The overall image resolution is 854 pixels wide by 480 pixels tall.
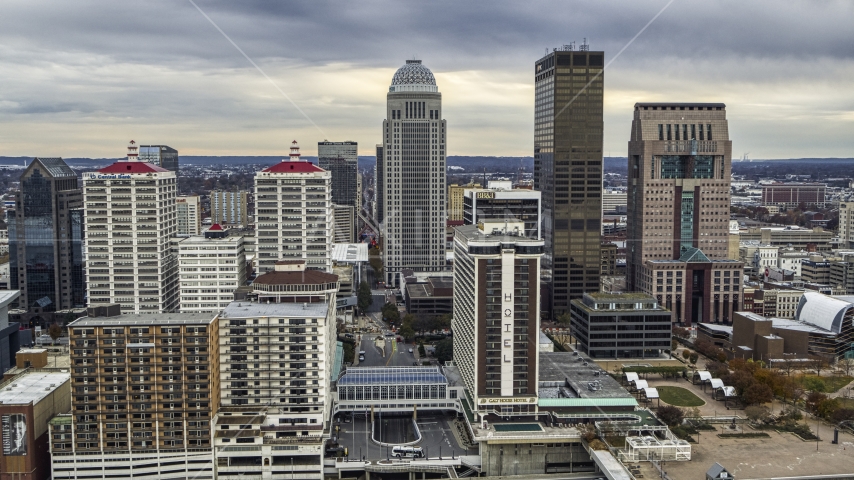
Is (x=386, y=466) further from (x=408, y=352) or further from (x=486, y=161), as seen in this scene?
(x=486, y=161)

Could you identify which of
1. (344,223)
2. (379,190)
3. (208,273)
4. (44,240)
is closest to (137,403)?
(208,273)

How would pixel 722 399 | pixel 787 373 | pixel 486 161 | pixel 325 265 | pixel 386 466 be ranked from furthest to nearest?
pixel 486 161 < pixel 325 265 < pixel 787 373 < pixel 722 399 < pixel 386 466

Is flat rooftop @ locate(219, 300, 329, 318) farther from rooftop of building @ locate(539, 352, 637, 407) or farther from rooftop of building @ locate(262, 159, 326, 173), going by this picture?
rooftop of building @ locate(262, 159, 326, 173)

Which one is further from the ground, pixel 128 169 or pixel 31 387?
pixel 128 169

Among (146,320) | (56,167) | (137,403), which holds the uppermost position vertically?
(56,167)

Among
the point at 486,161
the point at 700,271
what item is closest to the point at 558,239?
the point at 700,271

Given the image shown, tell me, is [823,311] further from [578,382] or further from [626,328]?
[578,382]

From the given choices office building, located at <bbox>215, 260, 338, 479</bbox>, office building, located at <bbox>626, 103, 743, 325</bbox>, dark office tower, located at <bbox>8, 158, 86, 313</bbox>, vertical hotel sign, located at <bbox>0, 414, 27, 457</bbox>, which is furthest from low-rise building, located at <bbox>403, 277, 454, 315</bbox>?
vertical hotel sign, located at <bbox>0, 414, 27, 457</bbox>
